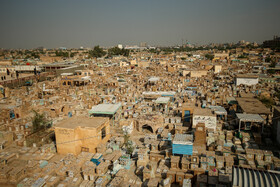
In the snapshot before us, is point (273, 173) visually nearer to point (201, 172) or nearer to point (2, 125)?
point (201, 172)

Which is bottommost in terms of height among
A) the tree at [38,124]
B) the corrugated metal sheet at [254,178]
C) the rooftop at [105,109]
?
the tree at [38,124]

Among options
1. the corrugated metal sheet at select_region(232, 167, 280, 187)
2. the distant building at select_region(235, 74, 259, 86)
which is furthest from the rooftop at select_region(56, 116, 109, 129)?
the distant building at select_region(235, 74, 259, 86)

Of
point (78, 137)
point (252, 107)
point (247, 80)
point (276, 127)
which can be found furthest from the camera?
point (247, 80)

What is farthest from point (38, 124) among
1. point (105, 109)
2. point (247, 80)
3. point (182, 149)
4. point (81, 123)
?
point (247, 80)

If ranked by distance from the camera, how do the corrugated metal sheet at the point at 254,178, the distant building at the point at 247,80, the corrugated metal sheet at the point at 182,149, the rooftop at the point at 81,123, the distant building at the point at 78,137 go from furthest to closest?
the distant building at the point at 247,80 < the rooftop at the point at 81,123 < the distant building at the point at 78,137 < the corrugated metal sheet at the point at 182,149 < the corrugated metal sheet at the point at 254,178

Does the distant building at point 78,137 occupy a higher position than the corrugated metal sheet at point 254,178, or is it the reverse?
the corrugated metal sheet at point 254,178

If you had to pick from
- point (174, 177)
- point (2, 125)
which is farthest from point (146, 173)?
point (2, 125)

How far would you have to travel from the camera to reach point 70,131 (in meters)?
9.30

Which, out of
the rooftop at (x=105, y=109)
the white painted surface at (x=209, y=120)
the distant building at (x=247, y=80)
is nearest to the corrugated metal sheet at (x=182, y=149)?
the white painted surface at (x=209, y=120)

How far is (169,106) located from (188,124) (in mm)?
3462

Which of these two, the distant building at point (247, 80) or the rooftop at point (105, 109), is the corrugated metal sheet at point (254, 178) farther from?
the distant building at point (247, 80)

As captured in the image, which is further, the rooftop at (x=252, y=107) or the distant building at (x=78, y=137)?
the rooftop at (x=252, y=107)

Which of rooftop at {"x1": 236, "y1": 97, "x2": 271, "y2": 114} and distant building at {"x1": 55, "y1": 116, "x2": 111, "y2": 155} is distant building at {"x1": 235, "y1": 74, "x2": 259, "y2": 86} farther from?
distant building at {"x1": 55, "y1": 116, "x2": 111, "y2": 155}

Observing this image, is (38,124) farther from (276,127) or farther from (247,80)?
(247,80)
